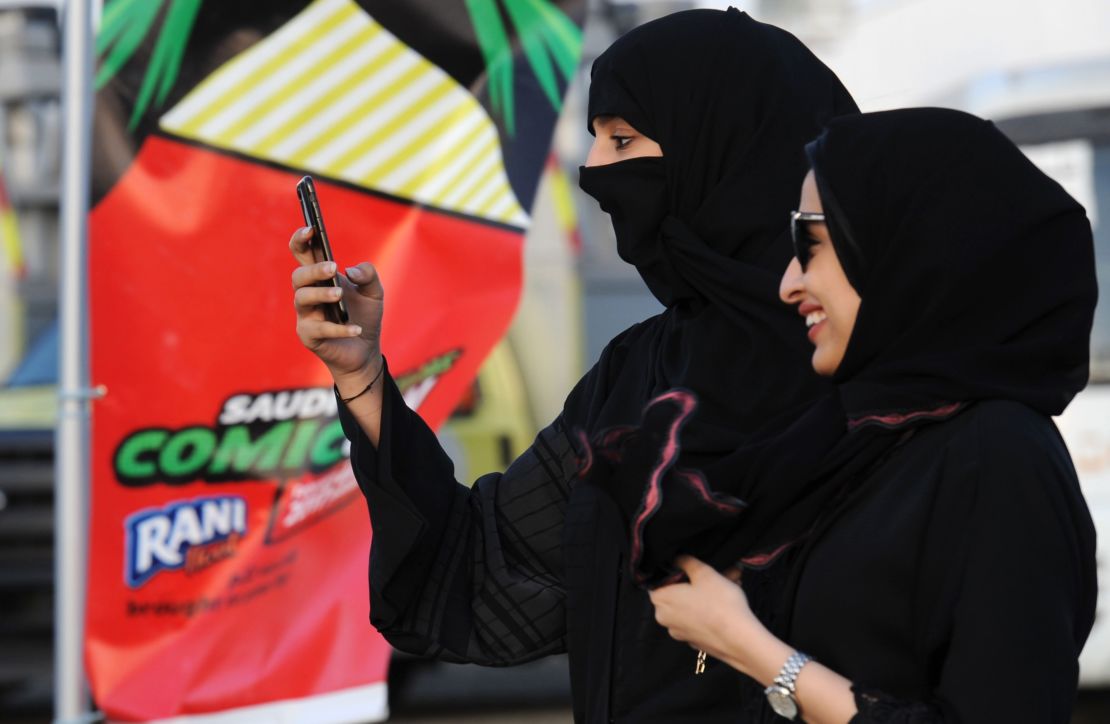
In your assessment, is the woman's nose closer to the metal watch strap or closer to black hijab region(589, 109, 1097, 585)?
black hijab region(589, 109, 1097, 585)

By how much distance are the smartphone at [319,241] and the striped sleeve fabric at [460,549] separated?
5.2 inches

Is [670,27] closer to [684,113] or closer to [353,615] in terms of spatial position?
[684,113]

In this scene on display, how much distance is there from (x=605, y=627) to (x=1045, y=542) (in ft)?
1.94

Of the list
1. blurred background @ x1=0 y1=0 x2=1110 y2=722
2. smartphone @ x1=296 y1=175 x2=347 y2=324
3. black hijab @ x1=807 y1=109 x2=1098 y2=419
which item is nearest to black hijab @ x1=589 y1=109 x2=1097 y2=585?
black hijab @ x1=807 y1=109 x2=1098 y2=419

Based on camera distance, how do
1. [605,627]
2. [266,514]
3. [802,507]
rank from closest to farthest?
[802,507] → [605,627] → [266,514]

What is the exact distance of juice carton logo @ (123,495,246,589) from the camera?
2.96 metres

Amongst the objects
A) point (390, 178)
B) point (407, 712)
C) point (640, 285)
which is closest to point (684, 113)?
point (390, 178)

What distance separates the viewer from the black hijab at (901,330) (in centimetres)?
130

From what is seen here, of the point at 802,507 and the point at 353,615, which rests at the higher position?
the point at 802,507

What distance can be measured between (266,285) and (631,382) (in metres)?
1.44

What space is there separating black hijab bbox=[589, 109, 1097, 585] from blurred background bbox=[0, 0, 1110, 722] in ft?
11.2

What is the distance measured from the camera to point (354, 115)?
10.3 feet

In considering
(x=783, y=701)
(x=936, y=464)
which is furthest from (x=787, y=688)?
(x=936, y=464)

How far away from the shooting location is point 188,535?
3.02 m
